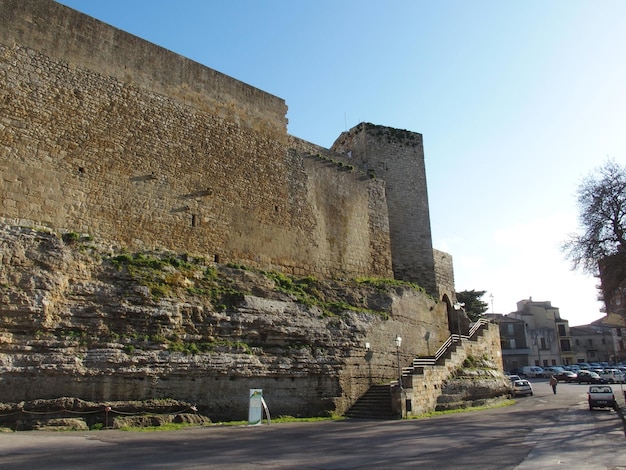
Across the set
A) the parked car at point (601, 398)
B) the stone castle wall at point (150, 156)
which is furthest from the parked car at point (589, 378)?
the stone castle wall at point (150, 156)

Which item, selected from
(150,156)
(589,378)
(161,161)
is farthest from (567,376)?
(150,156)

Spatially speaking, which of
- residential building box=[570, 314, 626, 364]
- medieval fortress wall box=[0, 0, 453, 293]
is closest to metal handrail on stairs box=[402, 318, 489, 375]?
medieval fortress wall box=[0, 0, 453, 293]

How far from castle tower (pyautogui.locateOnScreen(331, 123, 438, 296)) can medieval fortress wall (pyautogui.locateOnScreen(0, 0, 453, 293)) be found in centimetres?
126

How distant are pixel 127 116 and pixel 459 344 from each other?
59.4 ft

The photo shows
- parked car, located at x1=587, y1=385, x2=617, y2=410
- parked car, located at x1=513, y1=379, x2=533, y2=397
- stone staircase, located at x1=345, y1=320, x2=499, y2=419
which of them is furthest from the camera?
parked car, located at x1=513, y1=379, x2=533, y2=397

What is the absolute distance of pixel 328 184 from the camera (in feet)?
77.2

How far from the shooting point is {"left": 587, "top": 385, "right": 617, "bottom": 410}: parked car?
20891 millimetres

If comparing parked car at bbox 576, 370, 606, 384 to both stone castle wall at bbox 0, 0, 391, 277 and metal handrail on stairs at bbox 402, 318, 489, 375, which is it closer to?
metal handrail on stairs at bbox 402, 318, 489, 375

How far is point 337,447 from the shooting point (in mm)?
10945

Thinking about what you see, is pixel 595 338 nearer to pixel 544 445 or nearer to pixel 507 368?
pixel 507 368

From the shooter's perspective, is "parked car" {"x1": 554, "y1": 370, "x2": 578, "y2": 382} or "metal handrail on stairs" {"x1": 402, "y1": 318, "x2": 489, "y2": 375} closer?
"metal handrail on stairs" {"x1": 402, "y1": 318, "x2": 489, "y2": 375}

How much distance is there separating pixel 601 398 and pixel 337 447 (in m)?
15.6

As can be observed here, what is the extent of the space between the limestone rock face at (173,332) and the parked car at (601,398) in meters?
8.84

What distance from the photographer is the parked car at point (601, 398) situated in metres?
20.9
